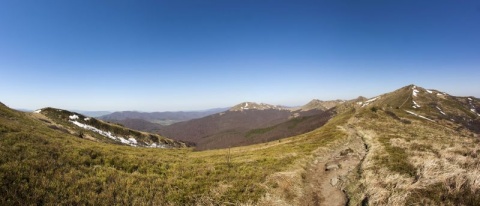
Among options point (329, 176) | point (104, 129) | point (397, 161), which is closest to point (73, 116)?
point (104, 129)

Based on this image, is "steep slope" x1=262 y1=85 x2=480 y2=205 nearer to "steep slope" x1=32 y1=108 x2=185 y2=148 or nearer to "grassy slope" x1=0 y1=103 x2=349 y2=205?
"grassy slope" x1=0 y1=103 x2=349 y2=205

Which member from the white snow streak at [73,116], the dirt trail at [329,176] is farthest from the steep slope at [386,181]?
the white snow streak at [73,116]

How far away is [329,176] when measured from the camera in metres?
24.2

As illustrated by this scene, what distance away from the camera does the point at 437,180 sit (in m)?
15.0

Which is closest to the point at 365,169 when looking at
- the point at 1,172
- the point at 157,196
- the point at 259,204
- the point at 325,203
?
the point at 325,203

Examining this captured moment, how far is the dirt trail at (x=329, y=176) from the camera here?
18109 millimetres

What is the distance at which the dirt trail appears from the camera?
59.4 ft

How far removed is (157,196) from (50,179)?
624 cm

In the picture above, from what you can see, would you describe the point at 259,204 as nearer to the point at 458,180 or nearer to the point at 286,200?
the point at 286,200

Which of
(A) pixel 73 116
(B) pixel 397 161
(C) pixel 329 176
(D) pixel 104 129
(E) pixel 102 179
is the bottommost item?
(D) pixel 104 129

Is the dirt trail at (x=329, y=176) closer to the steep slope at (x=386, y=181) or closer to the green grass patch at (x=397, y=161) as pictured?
the steep slope at (x=386, y=181)

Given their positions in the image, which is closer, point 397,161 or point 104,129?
point 397,161

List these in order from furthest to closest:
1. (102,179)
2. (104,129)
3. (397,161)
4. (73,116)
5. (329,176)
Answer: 1. (104,129)
2. (73,116)
3. (329,176)
4. (397,161)
5. (102,179)

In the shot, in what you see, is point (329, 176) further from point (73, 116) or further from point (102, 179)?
point (73, 116)
